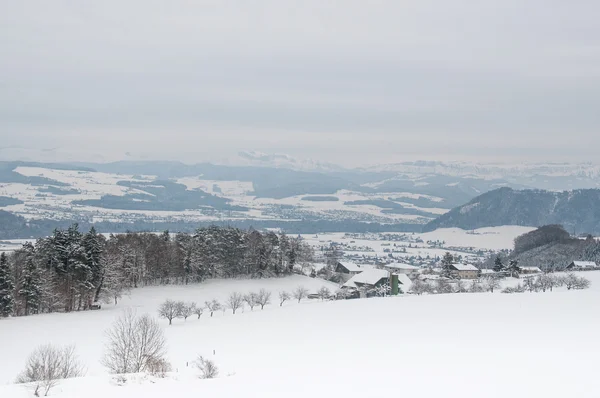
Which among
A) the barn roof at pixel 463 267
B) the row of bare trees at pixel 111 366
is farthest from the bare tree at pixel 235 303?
the barn roof at pixel 463 267

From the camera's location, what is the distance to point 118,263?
202 feet

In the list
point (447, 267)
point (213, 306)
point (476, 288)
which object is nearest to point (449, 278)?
point (447, 267)

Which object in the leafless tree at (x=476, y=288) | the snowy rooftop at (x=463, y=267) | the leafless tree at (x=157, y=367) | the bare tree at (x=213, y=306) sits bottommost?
the snowy rooftop at (x=463, y=267)

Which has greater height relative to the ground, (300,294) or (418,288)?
(300,294)

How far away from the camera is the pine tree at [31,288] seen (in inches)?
2047

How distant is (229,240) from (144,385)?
57291 mm

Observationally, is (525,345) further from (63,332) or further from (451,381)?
(63,332)

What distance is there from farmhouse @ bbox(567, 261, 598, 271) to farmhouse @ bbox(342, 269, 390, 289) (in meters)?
37.8

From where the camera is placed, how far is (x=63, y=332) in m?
44.3

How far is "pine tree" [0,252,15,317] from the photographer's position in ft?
162

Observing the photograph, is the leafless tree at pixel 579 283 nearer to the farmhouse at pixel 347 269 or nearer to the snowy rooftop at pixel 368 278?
the snowy rooftop at pixel 368 278

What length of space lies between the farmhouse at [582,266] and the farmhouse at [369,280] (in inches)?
1489

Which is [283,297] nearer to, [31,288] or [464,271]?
[31,288]

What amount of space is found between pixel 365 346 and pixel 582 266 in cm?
8492
